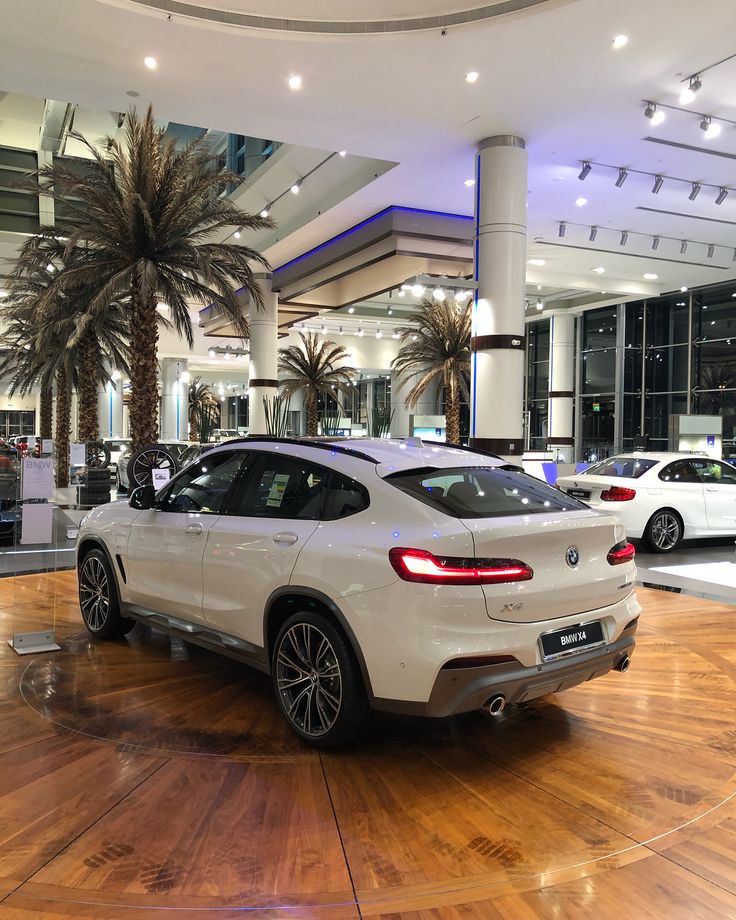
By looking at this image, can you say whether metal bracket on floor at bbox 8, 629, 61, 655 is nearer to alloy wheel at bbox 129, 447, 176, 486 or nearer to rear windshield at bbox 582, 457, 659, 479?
alloy wheel at bbox 129, 447, 176, 486

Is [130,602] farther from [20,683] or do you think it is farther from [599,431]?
[599,431]

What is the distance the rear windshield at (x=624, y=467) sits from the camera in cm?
1010

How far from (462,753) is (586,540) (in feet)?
4.09

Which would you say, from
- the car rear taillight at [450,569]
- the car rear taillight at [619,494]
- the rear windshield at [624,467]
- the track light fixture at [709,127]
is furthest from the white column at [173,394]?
the car rear taillight at [450,569]

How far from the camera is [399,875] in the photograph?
2.59 meters

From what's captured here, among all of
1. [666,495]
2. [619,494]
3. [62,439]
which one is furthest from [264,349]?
[666,495]

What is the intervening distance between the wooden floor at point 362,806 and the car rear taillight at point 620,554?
970mm

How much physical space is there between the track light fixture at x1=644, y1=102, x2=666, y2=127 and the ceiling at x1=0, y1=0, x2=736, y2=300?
0.18 meters

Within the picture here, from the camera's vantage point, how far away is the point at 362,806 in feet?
10.0

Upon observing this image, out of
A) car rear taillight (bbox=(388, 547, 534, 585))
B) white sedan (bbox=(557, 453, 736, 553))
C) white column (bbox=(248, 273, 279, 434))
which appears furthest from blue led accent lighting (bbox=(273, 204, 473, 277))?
car rear taillight (bbox=(388, 547, 534, 585))

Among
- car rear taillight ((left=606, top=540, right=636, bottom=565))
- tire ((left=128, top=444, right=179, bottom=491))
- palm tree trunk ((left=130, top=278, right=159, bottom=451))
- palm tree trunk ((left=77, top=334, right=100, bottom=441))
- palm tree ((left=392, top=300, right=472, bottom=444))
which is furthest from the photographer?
palm tree ((left=392, top=300, right=472, bottom=444))

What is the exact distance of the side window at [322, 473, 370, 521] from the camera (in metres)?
3.49

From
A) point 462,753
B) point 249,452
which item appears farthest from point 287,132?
point 462,753

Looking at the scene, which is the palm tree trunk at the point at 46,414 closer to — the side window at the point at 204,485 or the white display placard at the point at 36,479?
the white display placard at the point at 36,479
